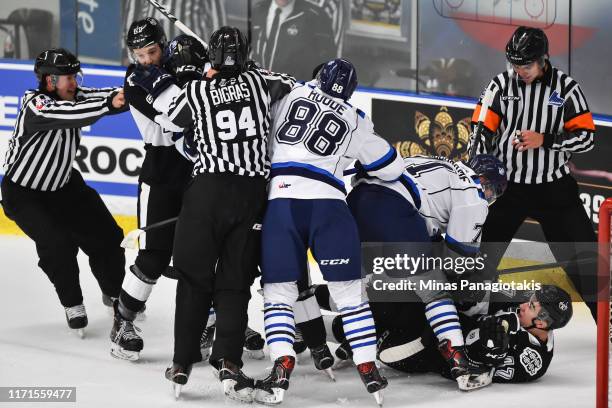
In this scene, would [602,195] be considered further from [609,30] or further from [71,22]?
[71,22]

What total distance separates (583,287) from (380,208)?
3.39ft

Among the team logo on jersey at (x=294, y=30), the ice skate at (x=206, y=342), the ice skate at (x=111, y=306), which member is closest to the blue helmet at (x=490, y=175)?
the ice skate at (x=206, y=342)

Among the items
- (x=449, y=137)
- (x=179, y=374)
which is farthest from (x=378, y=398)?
(x=449, y=137)

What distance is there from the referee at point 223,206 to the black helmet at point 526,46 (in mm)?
1199

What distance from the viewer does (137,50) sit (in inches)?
191

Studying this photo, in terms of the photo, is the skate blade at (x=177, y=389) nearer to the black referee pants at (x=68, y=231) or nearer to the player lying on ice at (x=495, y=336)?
the player lying on ice at (x=495, y=336)

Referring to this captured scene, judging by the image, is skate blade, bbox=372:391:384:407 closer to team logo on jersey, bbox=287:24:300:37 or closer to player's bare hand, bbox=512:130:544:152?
player's bare hand, bbox=512:130:544:152

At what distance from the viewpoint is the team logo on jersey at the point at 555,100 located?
17.3 feet

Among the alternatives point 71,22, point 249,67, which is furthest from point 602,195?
point 71,22

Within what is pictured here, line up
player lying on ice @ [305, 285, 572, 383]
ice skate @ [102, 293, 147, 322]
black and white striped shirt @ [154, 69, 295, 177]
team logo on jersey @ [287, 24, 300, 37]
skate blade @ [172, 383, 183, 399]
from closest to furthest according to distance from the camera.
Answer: black and white striped shirt @ [154, 69, 295, 177], skate blade @ [172, 383, 183, 399], player lying on ice @ [305, 285, 572, 383], ice skate @ [102, 293, 147, 322], team logo on jersey @ [287, 24, 300, 37]

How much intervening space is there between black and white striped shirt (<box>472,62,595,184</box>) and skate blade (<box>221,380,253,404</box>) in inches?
62.9

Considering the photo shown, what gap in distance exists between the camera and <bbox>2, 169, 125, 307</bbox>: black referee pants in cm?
535

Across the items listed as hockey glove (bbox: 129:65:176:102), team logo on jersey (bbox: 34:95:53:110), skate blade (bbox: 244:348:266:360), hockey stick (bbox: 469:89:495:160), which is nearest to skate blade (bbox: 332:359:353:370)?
skate blade (bbox: 244:348:266:360)

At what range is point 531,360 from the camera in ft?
15.2
